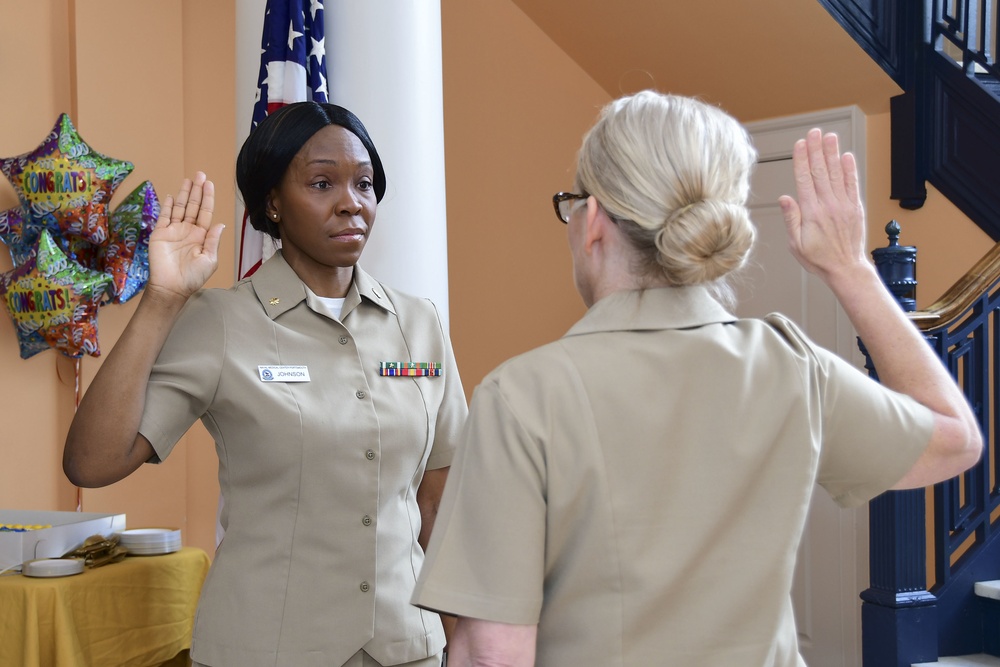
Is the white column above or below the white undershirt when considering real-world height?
above

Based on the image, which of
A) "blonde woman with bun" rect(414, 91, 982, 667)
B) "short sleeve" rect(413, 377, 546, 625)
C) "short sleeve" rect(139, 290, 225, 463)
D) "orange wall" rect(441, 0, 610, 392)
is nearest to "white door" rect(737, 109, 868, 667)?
"orange wall" rect(441, 0, 610, 392)

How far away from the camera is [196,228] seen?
1836 millimetres

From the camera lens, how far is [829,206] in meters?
1.26

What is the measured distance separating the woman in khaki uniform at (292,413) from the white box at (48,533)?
1.24 metres

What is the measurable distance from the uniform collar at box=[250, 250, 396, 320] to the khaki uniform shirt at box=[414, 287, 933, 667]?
0.80 metres

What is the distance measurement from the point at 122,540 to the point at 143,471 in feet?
5.13

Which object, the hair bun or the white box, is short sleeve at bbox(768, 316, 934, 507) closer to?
the hair bun

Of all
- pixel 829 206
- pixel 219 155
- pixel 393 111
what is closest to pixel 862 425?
pixel 829 206

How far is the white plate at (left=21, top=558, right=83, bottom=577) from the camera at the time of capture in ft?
8.77

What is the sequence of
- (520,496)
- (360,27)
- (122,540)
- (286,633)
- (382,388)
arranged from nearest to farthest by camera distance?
1. (520,496)
2. (286,633)
3. (382,388)
4. (360,27)
5. (122,540)

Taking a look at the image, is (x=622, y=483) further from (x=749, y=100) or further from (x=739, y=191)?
(x=749, y=100)

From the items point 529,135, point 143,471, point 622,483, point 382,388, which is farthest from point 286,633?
point 529,135

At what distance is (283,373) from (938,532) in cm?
242

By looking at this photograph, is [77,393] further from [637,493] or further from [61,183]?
[637,493]
